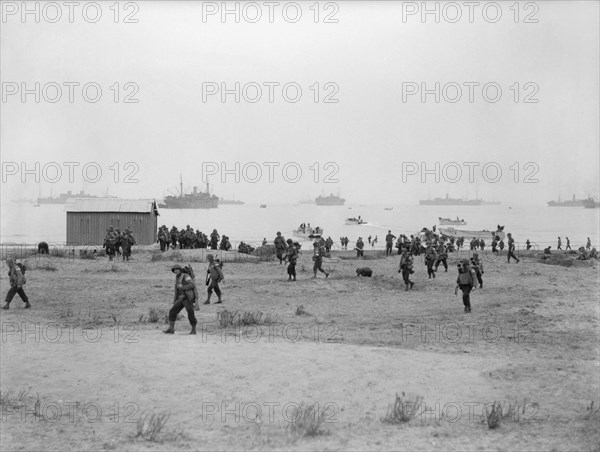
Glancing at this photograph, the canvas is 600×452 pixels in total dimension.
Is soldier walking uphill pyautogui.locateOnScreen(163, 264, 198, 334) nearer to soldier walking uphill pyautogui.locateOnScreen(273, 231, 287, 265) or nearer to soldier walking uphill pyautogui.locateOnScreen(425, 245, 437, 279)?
soldier walking uphill pyautogui.locateOnScreen(425, 245, 437, 279)

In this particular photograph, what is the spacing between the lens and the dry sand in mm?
8406

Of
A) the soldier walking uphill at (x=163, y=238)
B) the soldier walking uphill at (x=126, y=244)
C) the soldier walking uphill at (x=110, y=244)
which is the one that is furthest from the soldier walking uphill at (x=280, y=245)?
the soldier walking uphill at (x=110, y=244)

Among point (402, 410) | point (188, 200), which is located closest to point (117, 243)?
point (402, 410)

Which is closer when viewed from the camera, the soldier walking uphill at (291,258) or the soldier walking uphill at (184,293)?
the soldier walking uphill at (184,293)

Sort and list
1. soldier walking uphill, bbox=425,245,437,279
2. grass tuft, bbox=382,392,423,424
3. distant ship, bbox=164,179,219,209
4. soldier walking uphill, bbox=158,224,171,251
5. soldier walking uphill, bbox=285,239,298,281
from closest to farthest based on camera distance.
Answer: grass tuft, bbox=382,392,423,424, soldier walking uphill, bbox=285,239,298,281, soldier walking uphill, bbox=425,245,437,279, soldier walking uphill, bbox=158,224,171,251, distant ship, bbox=164,179,219,209

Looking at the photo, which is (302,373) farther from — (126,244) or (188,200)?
(188,200)

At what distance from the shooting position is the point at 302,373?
34.5 ft

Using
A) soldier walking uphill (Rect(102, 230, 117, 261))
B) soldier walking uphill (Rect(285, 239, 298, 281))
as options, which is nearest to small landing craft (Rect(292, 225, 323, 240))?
soldier walking uphill (Rect(102, 230, 117, 261))

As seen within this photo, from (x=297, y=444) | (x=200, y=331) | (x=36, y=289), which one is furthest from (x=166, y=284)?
(x=297, y=444)

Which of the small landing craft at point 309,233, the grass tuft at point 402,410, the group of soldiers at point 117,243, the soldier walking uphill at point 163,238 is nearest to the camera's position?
the grass tuft at point 402,410

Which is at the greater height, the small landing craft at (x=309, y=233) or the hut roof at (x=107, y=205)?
the hut roof at (x=107, y=205)

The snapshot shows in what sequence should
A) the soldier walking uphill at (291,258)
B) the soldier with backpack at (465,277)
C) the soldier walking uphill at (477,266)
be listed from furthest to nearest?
the soldier walking uphill at (291,258) → the soldier walking uphill at (477,266) → the soldier with backpack at (465,277)

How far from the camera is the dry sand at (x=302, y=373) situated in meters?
8.41

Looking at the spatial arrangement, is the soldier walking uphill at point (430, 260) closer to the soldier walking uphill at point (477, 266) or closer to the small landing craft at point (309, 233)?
the soldier walking uphill at point (477, 266)
